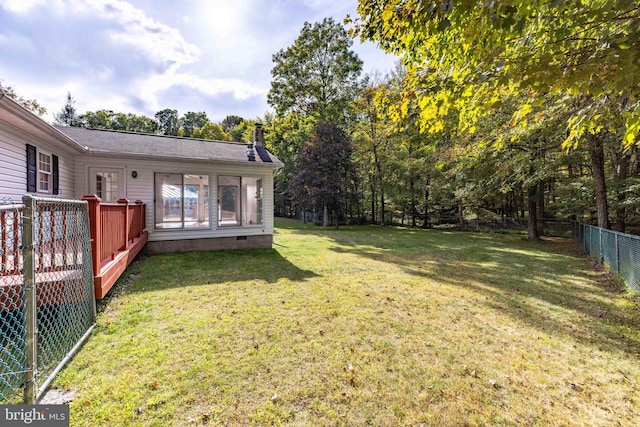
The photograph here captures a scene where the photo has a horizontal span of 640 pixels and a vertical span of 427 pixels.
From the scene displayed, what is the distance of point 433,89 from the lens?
9.96ft

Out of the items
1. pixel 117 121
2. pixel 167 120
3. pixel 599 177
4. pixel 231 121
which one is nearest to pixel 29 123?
pixel 599 177

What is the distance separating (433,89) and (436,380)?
10.3 feet

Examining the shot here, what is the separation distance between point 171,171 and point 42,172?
3.00 m

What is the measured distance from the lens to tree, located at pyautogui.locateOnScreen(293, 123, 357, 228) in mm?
19000

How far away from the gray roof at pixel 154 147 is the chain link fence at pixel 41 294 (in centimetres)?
528

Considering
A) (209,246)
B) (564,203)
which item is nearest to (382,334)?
(209,246)

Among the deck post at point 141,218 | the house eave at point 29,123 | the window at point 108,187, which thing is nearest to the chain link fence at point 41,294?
the house eave at point 29,123

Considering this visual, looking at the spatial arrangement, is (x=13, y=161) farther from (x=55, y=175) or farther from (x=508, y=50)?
(x=508, y=50)

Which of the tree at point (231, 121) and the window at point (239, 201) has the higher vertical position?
the tree at point (231, 121)

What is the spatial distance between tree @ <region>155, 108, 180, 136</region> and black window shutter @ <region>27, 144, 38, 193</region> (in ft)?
189

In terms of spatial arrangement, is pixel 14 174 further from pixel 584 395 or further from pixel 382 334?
pixel 584 395

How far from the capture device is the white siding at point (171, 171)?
7.98 m

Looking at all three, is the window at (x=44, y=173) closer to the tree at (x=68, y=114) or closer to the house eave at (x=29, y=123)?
the house eave at (x=29, y=123)

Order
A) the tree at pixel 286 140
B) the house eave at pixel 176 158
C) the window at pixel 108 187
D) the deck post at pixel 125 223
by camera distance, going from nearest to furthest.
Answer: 1. the deck post at pixel 125 223
2. the house eave at pixel 176 158
3. the window at pixel 108 187
4. the tree at pixel 286 140
